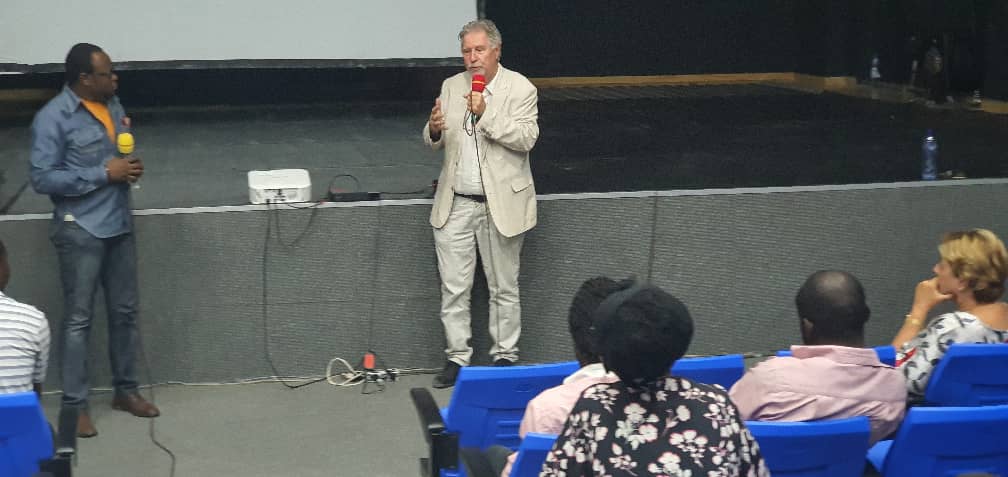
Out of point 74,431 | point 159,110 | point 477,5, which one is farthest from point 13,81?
point 74,431

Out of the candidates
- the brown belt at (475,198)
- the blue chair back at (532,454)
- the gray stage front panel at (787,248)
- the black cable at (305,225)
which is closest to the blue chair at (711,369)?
the blue chair back at (532,454)

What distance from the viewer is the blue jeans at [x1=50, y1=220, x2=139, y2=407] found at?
4.41m

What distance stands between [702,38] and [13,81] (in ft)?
26.4

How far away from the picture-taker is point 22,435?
281 centimetres

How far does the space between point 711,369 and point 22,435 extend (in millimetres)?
1733

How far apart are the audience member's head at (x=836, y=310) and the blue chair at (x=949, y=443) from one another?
258 millimetres

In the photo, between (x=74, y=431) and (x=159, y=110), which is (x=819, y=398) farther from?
(x=159, y=110)

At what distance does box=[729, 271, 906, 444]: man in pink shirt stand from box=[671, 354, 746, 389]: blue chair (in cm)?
29

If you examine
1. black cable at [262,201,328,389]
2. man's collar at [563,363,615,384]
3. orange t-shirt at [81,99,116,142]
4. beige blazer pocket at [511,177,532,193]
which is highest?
orange t-shirt at [81,99,116,142]

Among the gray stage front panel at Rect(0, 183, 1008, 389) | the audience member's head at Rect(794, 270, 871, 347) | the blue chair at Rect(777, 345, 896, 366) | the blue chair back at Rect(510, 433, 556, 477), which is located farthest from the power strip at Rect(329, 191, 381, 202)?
the blue chair back at Rect(510, 433, 556, 477)

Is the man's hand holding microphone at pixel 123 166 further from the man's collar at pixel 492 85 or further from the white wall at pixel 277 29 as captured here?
the white wall at pixel 277 29

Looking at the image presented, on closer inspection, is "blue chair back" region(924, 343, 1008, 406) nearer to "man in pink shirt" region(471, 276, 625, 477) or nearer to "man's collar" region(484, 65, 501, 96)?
"man in pink shirt" region(471, 276, 625, 477)

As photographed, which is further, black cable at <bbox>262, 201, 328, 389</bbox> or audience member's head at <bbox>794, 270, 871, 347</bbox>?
black cable at <bbox>262, 201, 328, 389</bbox>

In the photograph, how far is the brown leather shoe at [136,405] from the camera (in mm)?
4734
